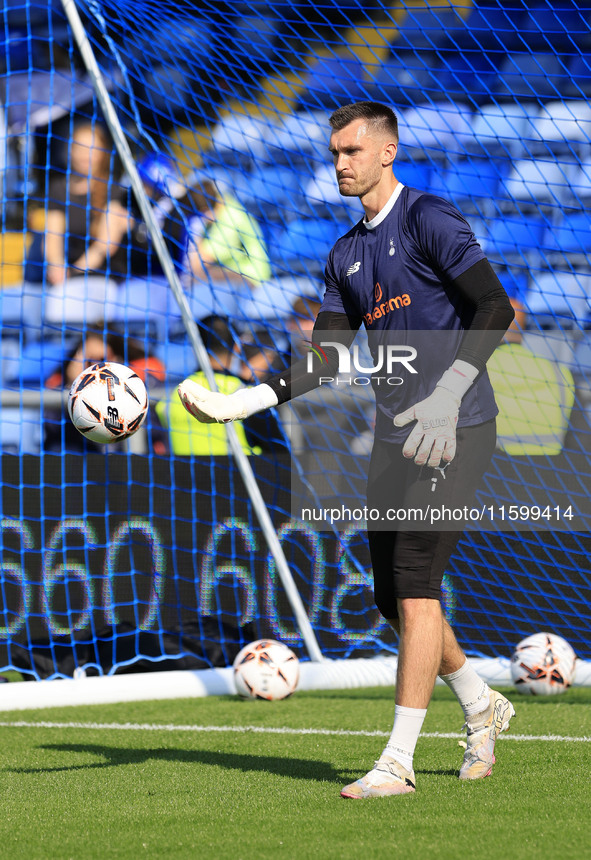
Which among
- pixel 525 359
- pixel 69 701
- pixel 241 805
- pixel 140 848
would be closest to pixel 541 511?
pixel 525 359

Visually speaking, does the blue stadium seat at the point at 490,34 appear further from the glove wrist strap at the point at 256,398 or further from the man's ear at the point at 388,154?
the glove wrist strap at the point at 256,398

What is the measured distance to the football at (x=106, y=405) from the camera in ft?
11.9

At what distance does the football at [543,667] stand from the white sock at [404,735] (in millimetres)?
2717

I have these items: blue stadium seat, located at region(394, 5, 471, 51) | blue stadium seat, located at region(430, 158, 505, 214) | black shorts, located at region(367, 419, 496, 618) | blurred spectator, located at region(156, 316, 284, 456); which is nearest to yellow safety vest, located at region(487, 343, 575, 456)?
blurred spectator, located at region(156, 316, 284, 456)

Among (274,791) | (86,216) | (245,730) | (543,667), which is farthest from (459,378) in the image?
(86,216)

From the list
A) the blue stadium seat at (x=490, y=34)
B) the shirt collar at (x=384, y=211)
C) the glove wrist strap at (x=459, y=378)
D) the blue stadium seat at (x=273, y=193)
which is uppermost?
the blue stadium seat at (x=490, y=34)

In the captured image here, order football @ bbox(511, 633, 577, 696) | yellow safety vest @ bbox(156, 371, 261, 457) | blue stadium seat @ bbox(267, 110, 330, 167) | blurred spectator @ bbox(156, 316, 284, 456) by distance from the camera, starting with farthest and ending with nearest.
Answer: blue stadium seat @ bbox(267, 110, 330, 167), yellow safety vest @ bbox(156, 371, 261, 457), blurred spectator @ bbox(156, 316, 284, 456), football @ bbox(511, 633, 577, 696)

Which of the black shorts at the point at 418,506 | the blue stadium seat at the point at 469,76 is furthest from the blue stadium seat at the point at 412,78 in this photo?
the black shorts at the point at 418,506

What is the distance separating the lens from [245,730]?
4.76m

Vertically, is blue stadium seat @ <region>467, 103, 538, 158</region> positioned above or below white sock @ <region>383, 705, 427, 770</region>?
above

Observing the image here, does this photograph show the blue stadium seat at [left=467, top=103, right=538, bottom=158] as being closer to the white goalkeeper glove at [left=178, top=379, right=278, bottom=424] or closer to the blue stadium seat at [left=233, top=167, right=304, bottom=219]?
the blue stadium seat at [left=233, top=167, right=304, bottom=219]

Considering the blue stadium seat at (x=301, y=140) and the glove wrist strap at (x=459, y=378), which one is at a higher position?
the blue stadium seat at (x=301, y=140)

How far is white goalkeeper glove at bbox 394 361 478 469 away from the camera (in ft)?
10.1

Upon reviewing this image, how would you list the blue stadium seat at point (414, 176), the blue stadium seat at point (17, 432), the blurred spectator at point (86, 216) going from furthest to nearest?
the blue stadium seat at point (414, 176), the blue stadium seat at point (17, 432), the blurred spectator at point (86, 216)
